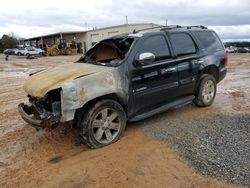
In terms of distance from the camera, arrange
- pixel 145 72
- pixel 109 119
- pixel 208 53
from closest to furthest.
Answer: pixel 109 119, pixel 145 72, pixel 208 53

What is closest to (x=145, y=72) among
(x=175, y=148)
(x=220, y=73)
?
(x=175, y=148)

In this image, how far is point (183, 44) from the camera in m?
6.02

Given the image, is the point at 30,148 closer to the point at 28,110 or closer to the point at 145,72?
the point at 28,110

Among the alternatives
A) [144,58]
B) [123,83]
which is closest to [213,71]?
[144,58]

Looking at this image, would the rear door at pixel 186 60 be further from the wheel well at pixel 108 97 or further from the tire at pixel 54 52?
the tire at pixel 54 52

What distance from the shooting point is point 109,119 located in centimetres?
472

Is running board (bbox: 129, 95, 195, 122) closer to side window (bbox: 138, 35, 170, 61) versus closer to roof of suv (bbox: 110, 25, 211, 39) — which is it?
side window (bbox: 138, 35, 170, 61)

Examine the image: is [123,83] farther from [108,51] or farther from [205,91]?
[205,91]

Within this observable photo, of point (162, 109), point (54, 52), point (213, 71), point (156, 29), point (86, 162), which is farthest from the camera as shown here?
point (54, 52)

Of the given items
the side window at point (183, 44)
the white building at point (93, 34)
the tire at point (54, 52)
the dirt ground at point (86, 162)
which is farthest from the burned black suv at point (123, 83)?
the tire at point (54, 52)

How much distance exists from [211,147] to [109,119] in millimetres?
1732

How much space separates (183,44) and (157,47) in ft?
2.79

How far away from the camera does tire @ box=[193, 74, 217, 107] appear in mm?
6484

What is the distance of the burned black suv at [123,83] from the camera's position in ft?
14.3
